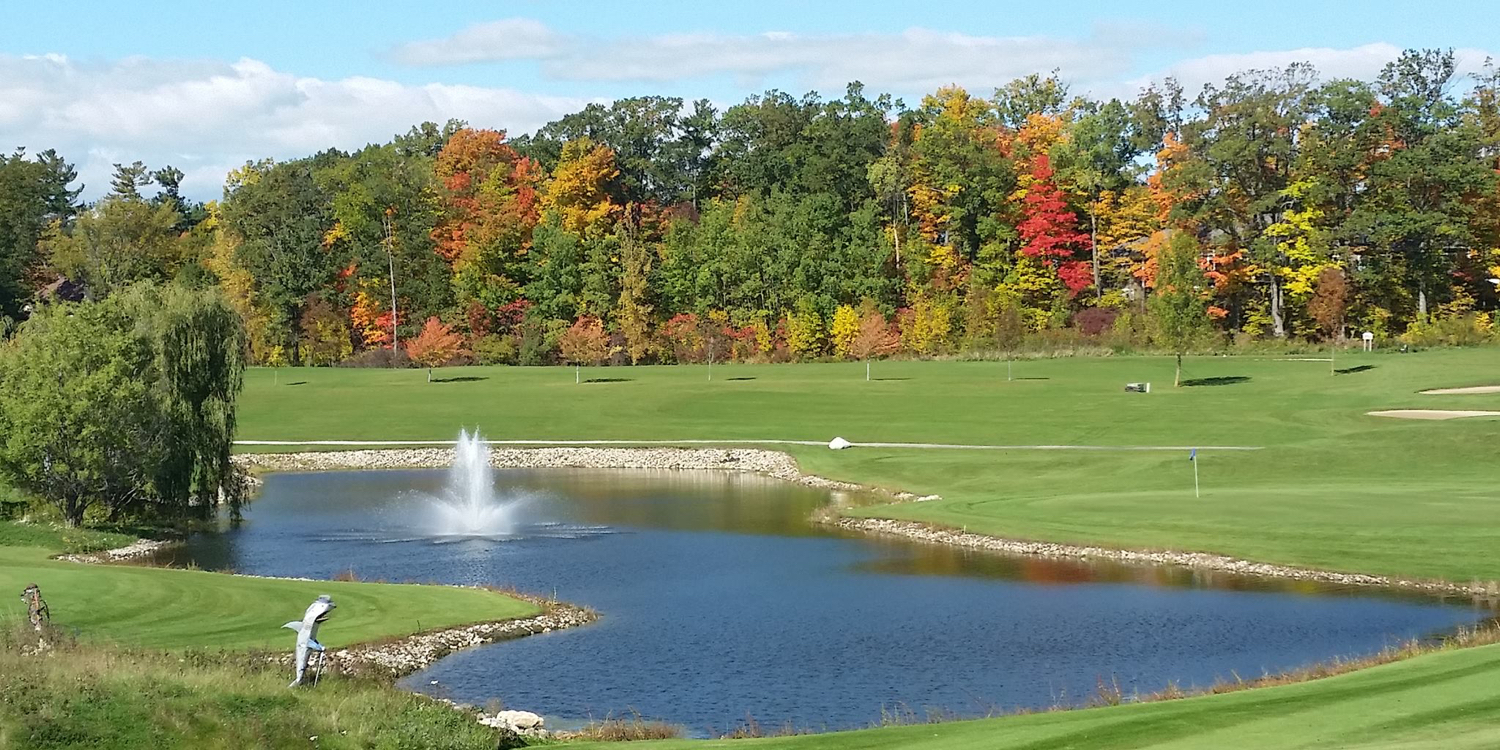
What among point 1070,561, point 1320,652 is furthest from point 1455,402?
point 1320,652

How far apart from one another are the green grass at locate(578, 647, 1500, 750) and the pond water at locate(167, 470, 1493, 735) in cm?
559

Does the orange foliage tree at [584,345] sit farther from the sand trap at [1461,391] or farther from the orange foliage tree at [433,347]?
the sand trap at [1461,391]

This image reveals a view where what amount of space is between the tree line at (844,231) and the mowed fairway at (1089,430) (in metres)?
10.1


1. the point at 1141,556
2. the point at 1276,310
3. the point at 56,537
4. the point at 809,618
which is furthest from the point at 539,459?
the point at 1276,310

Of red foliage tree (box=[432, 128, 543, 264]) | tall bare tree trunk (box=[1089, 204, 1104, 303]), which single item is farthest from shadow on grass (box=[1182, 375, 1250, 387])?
red foliage tree (box=[432, 128, 543, 264])

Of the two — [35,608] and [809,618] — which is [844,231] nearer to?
[809,618]

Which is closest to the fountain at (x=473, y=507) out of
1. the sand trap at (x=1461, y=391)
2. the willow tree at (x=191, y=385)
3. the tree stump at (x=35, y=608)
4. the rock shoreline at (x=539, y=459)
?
the rock shoreline at (x=539, y=459)

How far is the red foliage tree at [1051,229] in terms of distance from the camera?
10988cm

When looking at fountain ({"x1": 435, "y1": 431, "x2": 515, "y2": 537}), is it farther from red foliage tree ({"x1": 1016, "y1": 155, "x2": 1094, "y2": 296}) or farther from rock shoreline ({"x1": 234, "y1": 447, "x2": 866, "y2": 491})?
red foliage tree ({"x1": 1016, "y1": 155, "x2": 1094, "y2": 296})

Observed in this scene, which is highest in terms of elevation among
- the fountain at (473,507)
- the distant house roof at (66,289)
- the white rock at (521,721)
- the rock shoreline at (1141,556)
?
the distant house roof at (66,289)

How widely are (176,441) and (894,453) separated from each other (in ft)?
94.4

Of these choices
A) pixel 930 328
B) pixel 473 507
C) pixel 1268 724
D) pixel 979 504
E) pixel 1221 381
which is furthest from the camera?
pixel 930 328

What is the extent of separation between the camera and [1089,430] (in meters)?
67.8

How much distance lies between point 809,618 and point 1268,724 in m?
17.6
